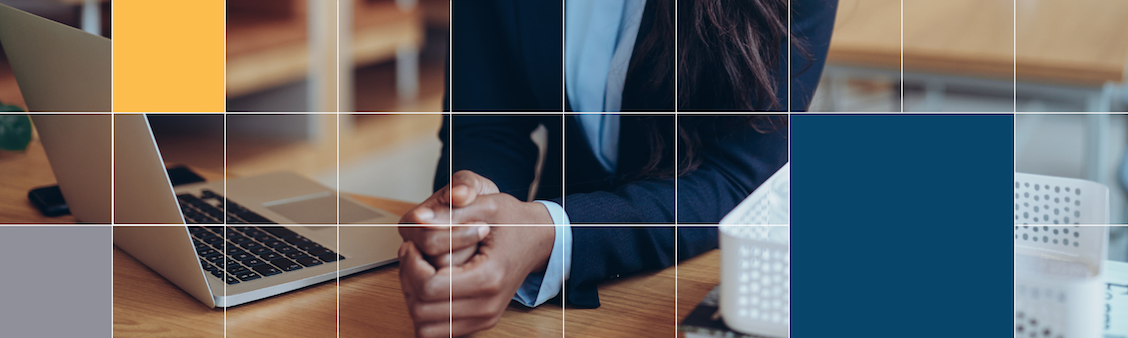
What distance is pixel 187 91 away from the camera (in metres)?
0.69

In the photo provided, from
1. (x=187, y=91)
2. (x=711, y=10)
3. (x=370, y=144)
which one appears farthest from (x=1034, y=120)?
(x=370, y=144)

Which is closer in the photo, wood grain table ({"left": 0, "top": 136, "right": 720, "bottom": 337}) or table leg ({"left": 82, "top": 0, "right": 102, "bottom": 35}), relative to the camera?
wood grain table ({"left": 0, "top": 136, "right": 720, "bottom": 337})

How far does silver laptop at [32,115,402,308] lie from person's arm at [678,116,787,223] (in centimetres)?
28

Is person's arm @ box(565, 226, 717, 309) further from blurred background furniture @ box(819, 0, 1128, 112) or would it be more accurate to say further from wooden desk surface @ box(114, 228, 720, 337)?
blurred background furniture @ box(819, 0, 1128, 112)

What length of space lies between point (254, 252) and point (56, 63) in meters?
0.21

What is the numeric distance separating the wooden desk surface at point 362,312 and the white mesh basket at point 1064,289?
204mm

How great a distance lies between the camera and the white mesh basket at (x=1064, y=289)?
0.43 m

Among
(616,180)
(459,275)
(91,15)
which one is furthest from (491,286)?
(91,15)

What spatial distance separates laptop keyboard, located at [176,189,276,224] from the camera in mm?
640

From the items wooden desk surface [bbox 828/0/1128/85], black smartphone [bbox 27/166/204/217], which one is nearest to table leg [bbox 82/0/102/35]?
black smartphone [bbox 27/166/204/217]

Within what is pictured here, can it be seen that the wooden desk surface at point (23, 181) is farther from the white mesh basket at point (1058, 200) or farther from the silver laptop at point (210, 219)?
the white mesh basket at point (1058, 200)

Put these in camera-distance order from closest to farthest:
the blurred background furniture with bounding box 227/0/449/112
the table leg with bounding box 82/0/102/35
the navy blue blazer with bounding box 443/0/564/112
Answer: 1. the navy blue blazer with bounding box 443/0/564/112
2. the table leg with bounding box 82/0/102/35
3. the blurred background furniture with bounding box 227/0/449/112

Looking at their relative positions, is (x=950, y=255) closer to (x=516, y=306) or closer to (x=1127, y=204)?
(x=1127, y=204)

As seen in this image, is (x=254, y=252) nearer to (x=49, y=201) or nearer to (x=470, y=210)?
(x=470, y=210)
